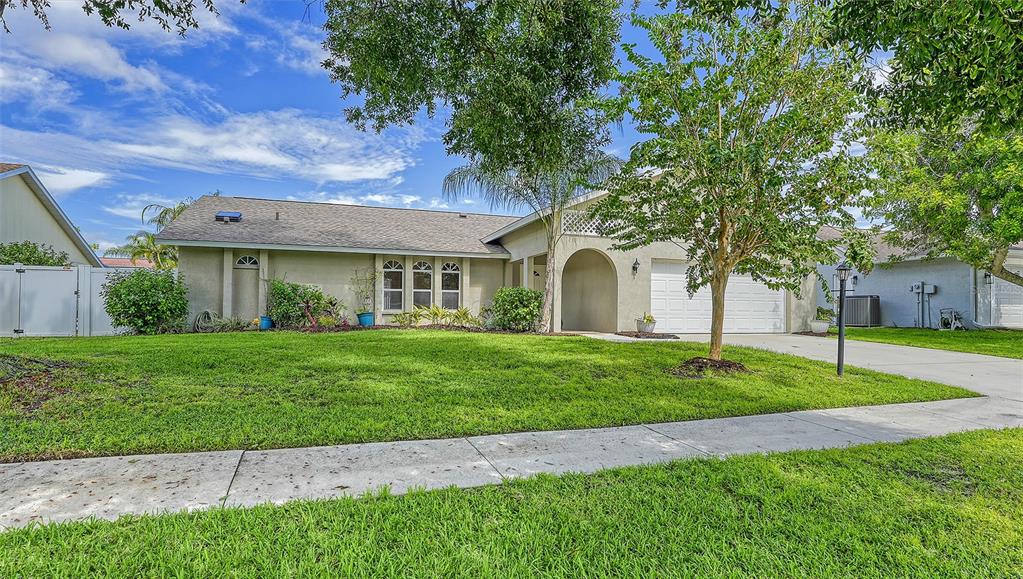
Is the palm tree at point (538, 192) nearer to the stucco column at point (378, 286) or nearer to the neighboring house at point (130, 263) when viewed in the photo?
the stucco column at point (378, 286)

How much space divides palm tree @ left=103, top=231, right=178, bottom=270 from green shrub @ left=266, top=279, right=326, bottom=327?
51.4 feet

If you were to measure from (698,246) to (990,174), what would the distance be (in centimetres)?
1086

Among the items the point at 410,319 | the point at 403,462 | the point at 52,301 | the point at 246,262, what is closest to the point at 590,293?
the point at 410,319

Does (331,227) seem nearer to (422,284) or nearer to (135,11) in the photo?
(422,284)

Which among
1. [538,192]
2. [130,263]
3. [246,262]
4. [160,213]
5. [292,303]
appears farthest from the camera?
[130,263]

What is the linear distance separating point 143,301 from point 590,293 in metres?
12.8

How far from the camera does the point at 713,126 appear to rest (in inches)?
292

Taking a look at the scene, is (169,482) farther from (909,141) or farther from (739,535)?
(909,141)

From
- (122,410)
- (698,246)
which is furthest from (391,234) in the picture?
(122,410)

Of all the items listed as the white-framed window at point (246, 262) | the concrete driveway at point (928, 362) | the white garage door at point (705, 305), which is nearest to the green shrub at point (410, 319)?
the white-framed window at point (246, 262)

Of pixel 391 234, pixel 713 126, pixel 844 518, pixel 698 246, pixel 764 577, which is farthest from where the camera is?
pixel 391 234

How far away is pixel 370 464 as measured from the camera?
3.54 m

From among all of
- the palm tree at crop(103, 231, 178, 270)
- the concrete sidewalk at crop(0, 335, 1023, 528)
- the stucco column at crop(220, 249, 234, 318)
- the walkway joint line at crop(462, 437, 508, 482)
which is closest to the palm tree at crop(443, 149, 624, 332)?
the stucco column at crop(220, 249, 234, 318)

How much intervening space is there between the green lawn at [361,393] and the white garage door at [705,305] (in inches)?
212
